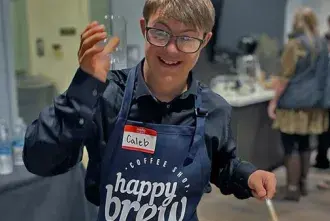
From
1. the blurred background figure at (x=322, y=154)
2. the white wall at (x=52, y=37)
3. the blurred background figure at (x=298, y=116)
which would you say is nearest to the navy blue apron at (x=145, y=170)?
the blurred background figure at (x=298, y=116)

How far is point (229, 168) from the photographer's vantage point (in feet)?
3.78

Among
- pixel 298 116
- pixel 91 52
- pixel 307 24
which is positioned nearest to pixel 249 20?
pixel 307 24

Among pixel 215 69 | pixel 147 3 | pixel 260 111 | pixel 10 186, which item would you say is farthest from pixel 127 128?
pixel 215 69

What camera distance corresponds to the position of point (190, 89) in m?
1.09

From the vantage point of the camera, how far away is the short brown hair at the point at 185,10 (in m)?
0.98

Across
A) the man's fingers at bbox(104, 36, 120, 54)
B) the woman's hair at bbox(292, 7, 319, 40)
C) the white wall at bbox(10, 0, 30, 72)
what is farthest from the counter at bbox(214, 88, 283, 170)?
the man's fingers at bbox(104, 36, 120, 54)

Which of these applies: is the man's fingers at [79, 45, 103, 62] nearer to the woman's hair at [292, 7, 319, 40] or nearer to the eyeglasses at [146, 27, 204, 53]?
the eyeglasses at [146, 27, 204, 53]

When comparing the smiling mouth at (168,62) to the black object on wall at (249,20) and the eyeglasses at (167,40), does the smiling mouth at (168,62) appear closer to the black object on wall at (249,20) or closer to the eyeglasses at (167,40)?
the eyeglasses at (167,40)

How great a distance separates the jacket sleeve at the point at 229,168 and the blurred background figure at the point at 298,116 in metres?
2.40

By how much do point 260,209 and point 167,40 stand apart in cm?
278

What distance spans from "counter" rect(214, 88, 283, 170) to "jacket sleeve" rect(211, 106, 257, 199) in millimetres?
Answer: 2528

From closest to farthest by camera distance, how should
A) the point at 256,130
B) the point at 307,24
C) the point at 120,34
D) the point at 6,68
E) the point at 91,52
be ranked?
the point at 91,52, the point at 120,34, the point at 6,68, the point at 307,24, the point at 256,130

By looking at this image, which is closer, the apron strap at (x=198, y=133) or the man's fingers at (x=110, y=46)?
the man's fingers at (x=110, y=46)

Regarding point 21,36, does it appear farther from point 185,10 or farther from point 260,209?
point 185,10
